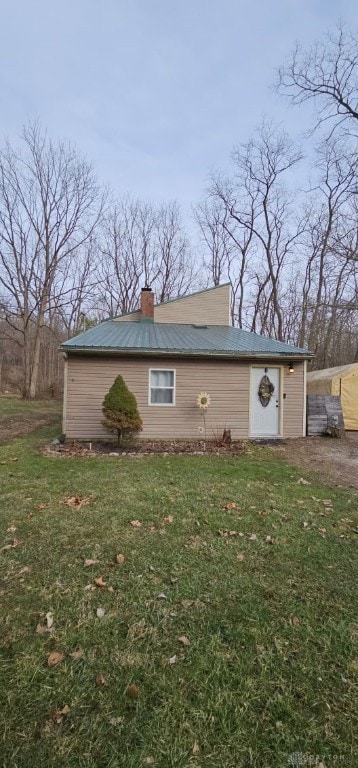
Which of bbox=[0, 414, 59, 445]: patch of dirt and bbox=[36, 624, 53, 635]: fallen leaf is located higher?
bbox=[0, 414, 59, 445]: patch of dirt

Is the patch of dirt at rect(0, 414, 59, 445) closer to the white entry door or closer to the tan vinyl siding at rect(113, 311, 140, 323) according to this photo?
the tan vinyl siding at rect(113, 311, 140, 323)

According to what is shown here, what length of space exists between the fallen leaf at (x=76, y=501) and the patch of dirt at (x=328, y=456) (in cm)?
419

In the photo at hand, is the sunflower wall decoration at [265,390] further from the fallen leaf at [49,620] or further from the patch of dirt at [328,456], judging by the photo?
the fallen leaf at [49,620]

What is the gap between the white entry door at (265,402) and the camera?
10.5m

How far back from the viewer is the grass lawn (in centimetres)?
173

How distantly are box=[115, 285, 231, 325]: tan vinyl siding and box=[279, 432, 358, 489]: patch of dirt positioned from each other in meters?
5.82

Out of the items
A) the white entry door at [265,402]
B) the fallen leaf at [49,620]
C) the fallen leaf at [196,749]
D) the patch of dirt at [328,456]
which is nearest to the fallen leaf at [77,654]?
the fallen leaf at [49,620]

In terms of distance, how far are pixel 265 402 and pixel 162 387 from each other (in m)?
3.11

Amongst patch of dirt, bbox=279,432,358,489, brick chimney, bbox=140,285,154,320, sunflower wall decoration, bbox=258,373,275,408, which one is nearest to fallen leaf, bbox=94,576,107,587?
patch of dirt, bbox=279,432,358,489

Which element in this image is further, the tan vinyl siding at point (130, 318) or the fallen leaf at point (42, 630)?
the tan vinyl siding at point (130, 318)

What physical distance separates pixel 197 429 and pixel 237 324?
59.3 ft

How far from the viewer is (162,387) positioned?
1018 centimetres

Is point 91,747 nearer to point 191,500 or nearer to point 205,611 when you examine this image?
point 205,611

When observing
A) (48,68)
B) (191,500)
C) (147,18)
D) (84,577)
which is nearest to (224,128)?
(147,18)
